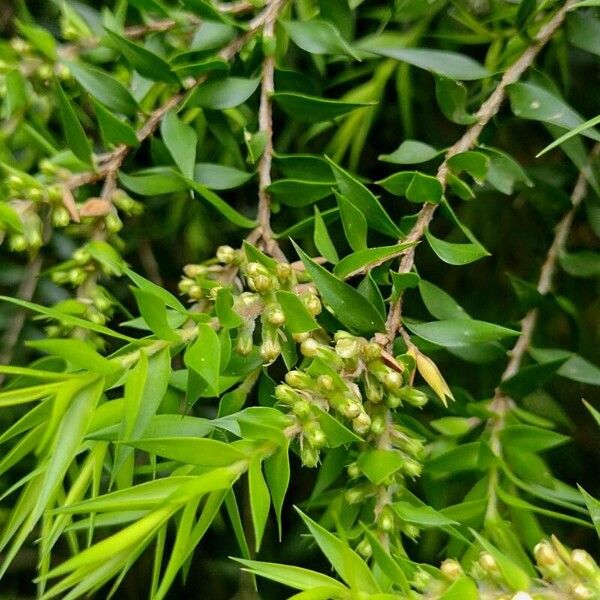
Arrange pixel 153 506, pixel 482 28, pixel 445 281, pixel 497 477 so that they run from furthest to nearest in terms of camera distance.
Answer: pixel 445 281, pixel 482 28, pixel 497 477, pixel 153 506

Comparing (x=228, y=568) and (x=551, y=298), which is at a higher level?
(x=551, y=298)

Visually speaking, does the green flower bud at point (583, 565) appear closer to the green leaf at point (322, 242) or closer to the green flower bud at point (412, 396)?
the green flower bud at point (412, 396)

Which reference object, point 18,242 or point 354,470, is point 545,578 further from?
point 18,242

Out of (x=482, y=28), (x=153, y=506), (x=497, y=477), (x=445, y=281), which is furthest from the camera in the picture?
(x=445, y=281)

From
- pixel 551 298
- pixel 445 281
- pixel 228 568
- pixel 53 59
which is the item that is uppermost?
pixel 53 59

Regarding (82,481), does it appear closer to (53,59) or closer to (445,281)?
(53,59)

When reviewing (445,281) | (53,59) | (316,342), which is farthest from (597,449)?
(53,59)
